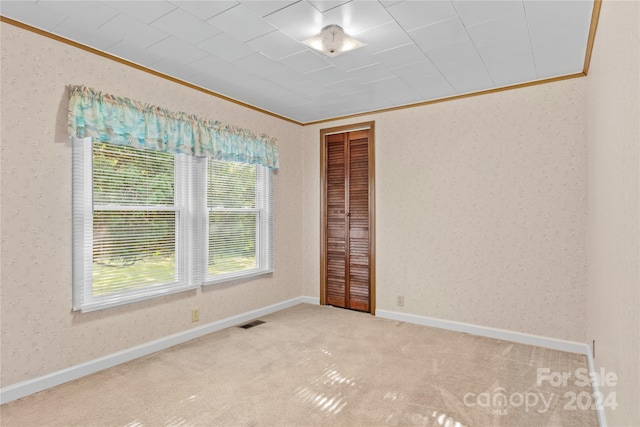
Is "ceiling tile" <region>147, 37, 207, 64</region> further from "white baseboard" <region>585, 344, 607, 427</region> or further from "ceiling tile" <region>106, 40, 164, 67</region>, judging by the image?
"white baseboard" <region>585, 344, 607, 427</region>

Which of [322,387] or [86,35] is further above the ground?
[86,35]

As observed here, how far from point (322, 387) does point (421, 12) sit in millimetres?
2577

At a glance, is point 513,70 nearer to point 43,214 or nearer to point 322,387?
point 322,387

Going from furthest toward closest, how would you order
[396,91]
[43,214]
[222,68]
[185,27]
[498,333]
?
[396,91]
[498,333]
[222,68]
[43,214]
[185,27]

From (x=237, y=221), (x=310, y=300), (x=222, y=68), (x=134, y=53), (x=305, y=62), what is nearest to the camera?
(x=134, y=53)

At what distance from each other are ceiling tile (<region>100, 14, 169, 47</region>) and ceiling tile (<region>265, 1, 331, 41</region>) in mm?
838

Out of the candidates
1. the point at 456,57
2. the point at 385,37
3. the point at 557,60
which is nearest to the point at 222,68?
the point at 385,37

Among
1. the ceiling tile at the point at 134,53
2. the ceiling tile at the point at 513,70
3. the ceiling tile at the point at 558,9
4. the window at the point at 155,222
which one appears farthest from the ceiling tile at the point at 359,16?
the window at the point at 155,222

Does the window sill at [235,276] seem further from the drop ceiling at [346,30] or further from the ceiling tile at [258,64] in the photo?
the ceiling tile at [258,64]

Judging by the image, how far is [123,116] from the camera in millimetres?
2863

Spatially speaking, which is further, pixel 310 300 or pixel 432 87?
pixel 310 300

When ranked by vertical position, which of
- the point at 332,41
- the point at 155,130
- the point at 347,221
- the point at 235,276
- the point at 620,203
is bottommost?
the point at 235,276

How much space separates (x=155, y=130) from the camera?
310 cm

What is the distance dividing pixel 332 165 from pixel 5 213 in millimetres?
3372
